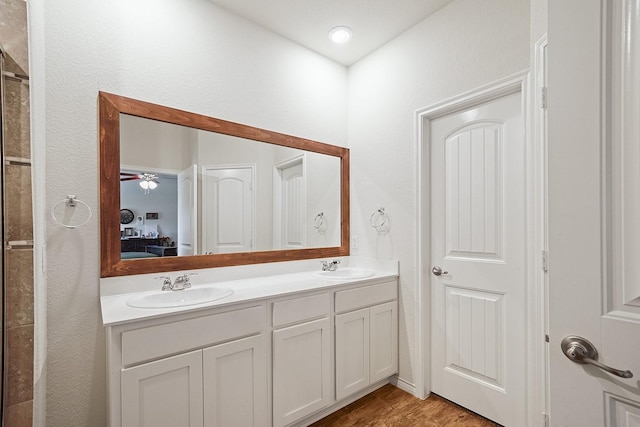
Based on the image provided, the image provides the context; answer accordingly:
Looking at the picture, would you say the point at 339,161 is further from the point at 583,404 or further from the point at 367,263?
the point at 583,404

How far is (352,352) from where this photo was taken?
80.8 inches

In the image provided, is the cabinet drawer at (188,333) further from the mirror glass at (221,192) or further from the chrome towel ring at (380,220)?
the chrome towel ring at (380,220)

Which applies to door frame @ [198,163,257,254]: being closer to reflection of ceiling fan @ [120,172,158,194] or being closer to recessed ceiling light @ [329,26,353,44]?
reflection of ceiling fan @ [120,172,158,194]

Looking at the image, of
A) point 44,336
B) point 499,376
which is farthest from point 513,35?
point 44,336

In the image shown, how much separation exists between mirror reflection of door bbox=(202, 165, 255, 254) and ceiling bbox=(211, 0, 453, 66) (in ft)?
3.58

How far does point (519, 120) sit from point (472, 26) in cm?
70

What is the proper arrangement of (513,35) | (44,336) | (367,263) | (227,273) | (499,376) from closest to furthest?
(44,336) < (513,35) < (499,376) < (227,273) < (367,263)

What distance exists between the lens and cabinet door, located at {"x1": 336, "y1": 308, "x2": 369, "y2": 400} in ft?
6.48

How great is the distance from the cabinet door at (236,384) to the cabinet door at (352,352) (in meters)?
0.55

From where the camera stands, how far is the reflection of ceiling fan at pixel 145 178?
1.72 meters

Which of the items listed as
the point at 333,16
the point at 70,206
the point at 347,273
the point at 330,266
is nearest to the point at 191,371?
the point at 70,206

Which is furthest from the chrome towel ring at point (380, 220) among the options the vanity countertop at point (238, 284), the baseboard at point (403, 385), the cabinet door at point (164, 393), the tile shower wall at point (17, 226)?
the tile shower wall at point (17, 226)

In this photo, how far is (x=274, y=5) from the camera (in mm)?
2066

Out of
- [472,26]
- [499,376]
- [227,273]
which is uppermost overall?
[472,26]
